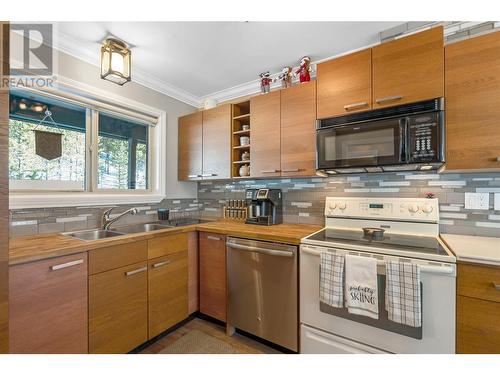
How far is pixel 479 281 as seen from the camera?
42.9 inches

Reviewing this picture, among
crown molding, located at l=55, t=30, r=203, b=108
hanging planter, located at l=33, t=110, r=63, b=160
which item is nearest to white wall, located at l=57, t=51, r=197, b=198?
crown molding, located at l=55, t=30, r=203, b=108

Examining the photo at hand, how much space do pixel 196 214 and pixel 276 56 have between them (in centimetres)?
201

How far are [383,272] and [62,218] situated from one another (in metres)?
2.28

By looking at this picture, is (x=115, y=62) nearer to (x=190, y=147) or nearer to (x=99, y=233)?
(x=190, y=147)

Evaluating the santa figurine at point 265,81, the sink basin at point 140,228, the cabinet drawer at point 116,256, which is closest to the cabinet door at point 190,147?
the sink basin at point 140,228

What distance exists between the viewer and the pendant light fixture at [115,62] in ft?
5.00

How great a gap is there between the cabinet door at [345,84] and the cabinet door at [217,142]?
956mm

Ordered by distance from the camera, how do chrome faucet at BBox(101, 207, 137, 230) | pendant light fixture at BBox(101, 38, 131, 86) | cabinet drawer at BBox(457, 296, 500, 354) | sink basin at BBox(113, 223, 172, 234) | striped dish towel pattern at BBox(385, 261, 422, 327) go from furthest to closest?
sink basin at BBox(113, 223, 172, 234) < chrome faucet at BBox(101, 207, 137, 230) < pendant light fixture at BBox(101, 38, 131, 86) < striped dish towel pattern at BBox(385, 261, 422, 327) < cabinet drawer at BBox(457, 296, 500, 354)

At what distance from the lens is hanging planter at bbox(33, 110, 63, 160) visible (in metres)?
1.72

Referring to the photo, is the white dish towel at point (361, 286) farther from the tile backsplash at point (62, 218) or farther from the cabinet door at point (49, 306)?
the tile backsplash at point (62, 218)

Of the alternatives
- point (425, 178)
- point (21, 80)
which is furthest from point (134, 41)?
point (425, 178)

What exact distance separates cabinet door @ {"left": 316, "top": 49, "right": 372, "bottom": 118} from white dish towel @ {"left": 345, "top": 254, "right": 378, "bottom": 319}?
105 centimetres

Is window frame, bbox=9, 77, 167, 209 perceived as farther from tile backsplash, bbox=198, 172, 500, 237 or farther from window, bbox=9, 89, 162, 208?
tile backsplash, bbox=198, 172, 500, 237

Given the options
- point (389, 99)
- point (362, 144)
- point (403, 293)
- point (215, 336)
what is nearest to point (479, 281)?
point (403, 293)
